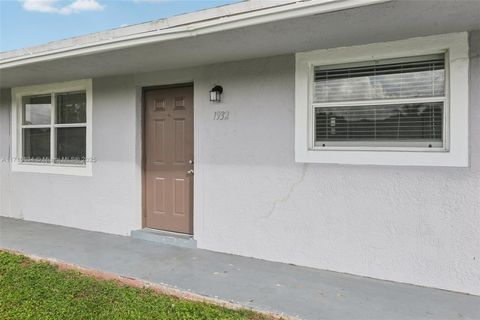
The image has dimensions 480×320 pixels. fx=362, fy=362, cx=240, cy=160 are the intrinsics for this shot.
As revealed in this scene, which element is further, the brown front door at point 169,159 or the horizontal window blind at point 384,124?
the brown front door at point 169,159

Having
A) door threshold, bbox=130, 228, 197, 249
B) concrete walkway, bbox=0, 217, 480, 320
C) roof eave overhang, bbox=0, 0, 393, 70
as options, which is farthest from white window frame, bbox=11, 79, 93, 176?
door threshold, bbox=130, 228, 197, 249

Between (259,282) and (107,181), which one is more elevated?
(107,181)

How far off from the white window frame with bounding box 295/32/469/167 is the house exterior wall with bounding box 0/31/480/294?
9 cm

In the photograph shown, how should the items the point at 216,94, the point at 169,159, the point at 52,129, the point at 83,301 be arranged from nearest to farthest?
1. the point at 83,301
2. the point at 216,94
3. the point at 169,159
4. the point at 52,129

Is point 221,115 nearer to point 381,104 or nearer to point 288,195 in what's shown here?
point 288,195

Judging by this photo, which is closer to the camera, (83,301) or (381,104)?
(83,301)

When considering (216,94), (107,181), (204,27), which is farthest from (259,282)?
(107,181)

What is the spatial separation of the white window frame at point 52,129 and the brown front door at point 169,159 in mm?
1226

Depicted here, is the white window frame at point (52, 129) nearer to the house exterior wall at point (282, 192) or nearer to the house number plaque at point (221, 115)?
the house exterior wall at point (282, 192)

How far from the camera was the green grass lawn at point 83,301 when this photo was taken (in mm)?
3202

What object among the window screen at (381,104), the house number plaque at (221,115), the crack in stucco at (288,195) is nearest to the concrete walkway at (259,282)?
the crack in stucco at (288,195)

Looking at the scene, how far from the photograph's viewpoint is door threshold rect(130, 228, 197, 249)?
532cm

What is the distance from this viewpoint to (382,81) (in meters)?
4.14

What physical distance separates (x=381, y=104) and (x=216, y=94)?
7.05ft
